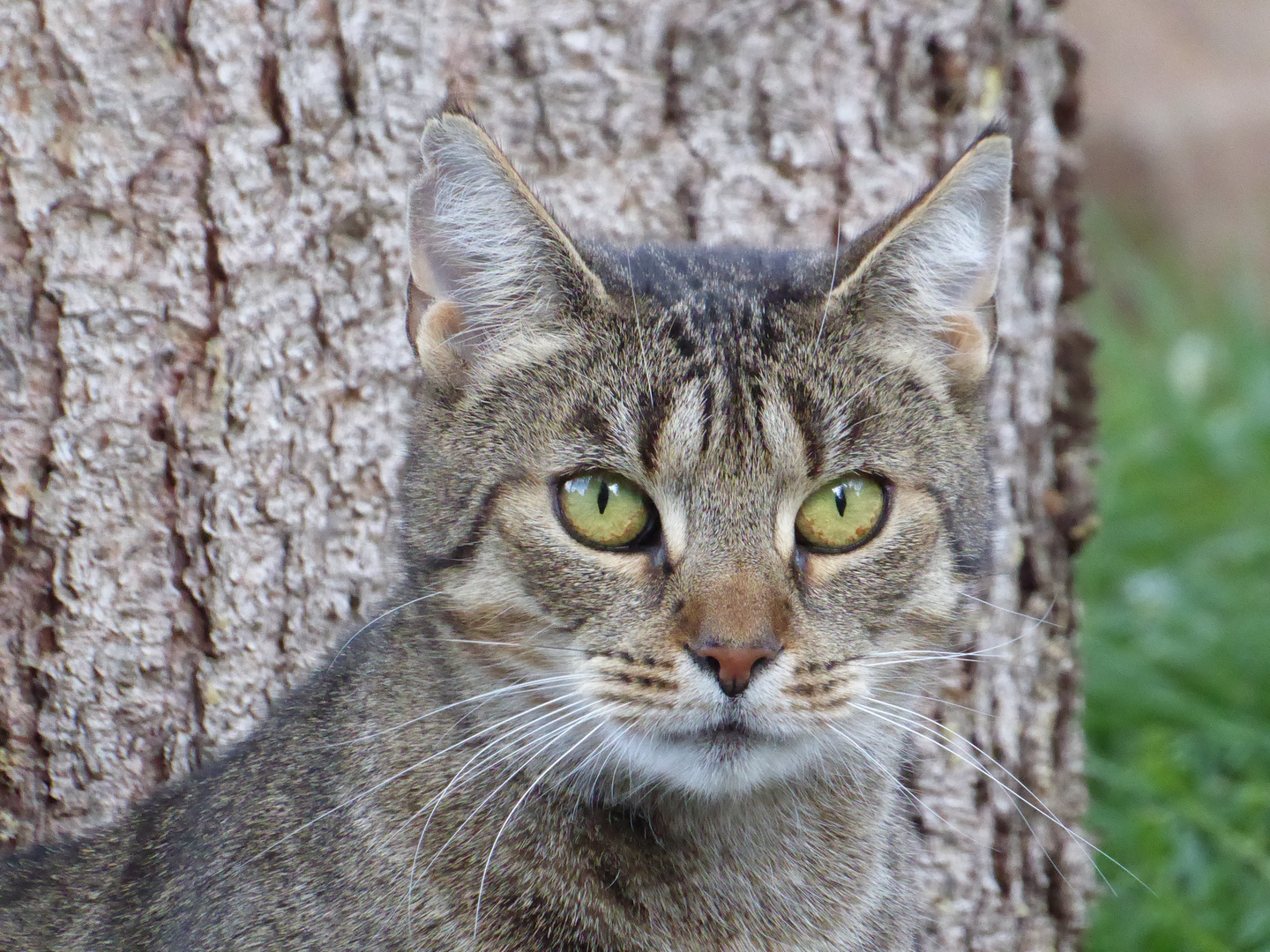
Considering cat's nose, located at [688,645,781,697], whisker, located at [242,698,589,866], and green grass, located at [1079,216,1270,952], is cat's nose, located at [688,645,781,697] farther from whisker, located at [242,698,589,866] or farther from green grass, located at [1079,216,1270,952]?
green grass, located at [1079,216,1270,952]

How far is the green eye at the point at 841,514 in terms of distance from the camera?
233 centimetres

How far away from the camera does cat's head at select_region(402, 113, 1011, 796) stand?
2186mm

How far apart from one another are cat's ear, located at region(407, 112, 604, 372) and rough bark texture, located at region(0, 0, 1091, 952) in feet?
1.94

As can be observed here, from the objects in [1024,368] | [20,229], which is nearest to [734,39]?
[1024,368]

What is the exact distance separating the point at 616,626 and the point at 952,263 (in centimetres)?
93

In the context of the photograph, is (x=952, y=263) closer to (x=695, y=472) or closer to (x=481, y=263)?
(x=695, y=472)

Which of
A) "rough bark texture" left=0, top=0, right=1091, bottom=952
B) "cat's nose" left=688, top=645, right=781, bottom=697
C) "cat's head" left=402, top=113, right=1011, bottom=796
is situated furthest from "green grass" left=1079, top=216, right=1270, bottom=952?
"cat's nose" left=688, top=645, right=781, bottom=697

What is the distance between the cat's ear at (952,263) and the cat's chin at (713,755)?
0.79 m

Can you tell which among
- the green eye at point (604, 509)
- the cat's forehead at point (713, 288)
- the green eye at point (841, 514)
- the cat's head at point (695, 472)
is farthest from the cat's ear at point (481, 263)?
the green eye at point (841, 514)

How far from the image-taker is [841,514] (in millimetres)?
2355

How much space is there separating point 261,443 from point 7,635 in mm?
628

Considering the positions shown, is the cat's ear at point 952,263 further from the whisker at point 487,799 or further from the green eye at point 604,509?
the whisker at point 487,799

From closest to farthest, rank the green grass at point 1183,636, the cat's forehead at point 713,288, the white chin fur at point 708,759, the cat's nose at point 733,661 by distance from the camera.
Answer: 1. the cat's nose at point 733,661
2. the white chin fur at point 708,759
3. the cat's forehead at point 713,288
4. the green grass at point 1183,636

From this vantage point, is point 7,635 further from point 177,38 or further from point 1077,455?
point 1077,455
